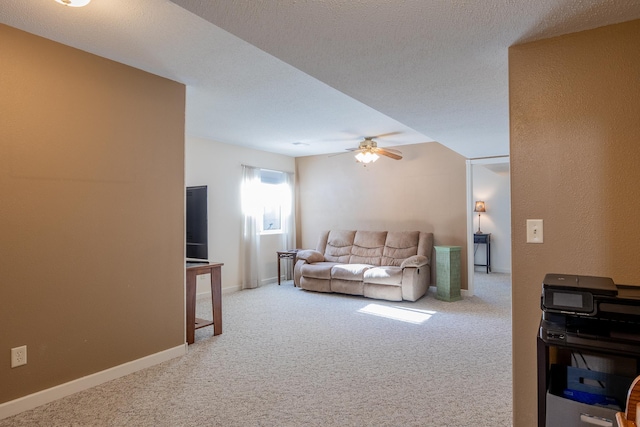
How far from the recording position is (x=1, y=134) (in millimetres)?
2279

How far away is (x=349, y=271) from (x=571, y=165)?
3.94 m

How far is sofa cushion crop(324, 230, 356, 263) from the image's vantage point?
6.44 meters

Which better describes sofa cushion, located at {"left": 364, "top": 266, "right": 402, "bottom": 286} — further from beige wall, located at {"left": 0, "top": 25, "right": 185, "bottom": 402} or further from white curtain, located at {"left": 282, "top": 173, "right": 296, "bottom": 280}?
beige wall, located at {"left": 0, "top": 25, "right": 185, "bottom": 402}

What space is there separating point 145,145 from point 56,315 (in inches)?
55.9

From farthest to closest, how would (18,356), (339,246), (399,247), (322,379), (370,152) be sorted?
(339,246)
(399,247)
(370,152)
(322,379)
(18,356)

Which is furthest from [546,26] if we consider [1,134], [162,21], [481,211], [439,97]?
[481,211]

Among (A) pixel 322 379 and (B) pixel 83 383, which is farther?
(A) pixel 322 379

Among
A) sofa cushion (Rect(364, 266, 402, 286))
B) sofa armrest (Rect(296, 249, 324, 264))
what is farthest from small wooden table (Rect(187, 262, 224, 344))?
sofa armrest (Rect(296, 249, 324, 264))

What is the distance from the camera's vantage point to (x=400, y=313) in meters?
4.64

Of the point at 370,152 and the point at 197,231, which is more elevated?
the point at 370,152

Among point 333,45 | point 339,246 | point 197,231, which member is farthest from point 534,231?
point 339,246

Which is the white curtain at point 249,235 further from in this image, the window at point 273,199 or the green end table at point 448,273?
the green end table at point 448,273

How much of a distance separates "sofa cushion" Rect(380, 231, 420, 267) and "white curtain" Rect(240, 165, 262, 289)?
7.20ft

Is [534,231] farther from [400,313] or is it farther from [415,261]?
[415,261]
